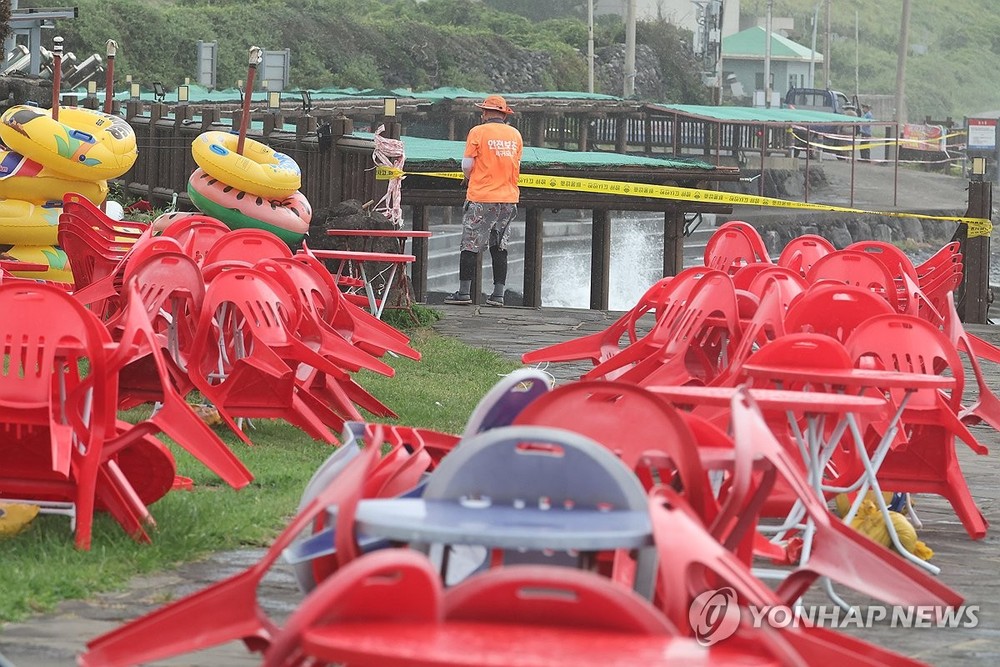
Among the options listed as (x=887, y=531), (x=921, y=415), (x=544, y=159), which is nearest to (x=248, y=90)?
(x=921, y=415)

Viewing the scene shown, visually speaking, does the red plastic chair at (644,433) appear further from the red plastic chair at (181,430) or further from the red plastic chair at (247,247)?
the red plastic chair at (247,247)

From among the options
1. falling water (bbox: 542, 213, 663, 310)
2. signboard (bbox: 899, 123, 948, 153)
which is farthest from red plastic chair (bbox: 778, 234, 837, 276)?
signboard (bbox: 899, 123, 948, 153)

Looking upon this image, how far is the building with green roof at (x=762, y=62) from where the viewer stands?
10700cm

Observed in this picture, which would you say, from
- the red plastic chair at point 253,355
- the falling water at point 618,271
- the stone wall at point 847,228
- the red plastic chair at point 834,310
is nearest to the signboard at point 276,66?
the falling water at point 618,271

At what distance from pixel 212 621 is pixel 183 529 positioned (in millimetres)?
2556

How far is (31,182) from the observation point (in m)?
14.0

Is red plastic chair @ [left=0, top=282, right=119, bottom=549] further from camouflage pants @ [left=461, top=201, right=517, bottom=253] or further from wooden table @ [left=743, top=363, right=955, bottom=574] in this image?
camouflage pants @ [left=461, top=201, right=517, bottom=253]

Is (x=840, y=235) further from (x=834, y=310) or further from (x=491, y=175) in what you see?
(x=834, y=310)

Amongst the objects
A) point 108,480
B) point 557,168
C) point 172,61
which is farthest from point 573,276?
point 108,480

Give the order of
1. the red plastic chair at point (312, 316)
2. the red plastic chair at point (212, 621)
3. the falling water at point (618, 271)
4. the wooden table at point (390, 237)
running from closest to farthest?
1. the red plastic chair at point (212, 621)
2. the red plastic chair at point (312, 316)
3. the wooden table at point (390, 237)
4. the falling water at point (618, 271)

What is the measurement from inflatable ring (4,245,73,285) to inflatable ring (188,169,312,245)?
1.19m

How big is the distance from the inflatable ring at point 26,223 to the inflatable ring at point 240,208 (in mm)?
1150

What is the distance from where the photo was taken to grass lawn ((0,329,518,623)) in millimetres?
5602

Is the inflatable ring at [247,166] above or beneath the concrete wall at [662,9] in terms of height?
beneath
